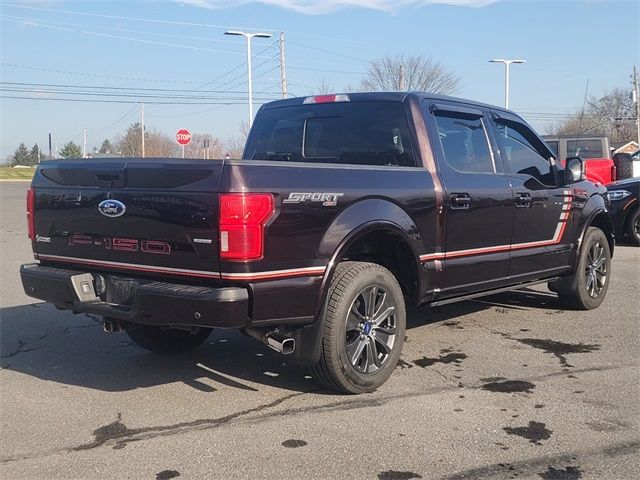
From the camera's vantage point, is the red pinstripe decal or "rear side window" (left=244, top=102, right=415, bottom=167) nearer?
the red pinstripe decal

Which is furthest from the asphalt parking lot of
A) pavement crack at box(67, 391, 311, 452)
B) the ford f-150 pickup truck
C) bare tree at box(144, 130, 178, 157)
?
bare tree at box(144, 130, 178, 157)

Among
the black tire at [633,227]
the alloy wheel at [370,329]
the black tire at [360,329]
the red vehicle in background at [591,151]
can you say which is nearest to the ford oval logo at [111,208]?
the black tire at [360,329]

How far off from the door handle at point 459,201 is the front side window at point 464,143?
0.82 feet

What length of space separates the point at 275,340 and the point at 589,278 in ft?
14.1

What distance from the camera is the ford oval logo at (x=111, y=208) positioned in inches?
150

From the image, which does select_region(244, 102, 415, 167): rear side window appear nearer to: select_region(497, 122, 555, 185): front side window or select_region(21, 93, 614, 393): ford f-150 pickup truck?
select_region(21, 93, 614, 393): ford f-150 pickup truck

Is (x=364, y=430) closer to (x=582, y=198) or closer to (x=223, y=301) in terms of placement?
(x=223, y=301)

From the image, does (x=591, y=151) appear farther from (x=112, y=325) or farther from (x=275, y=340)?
(x=112, y=325)

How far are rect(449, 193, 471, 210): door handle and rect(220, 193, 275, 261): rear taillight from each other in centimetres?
185

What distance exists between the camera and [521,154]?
5.80m

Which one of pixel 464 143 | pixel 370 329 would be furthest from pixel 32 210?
pixel 464 143

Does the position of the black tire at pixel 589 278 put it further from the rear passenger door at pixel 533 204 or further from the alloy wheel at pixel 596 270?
the rear passenger door at pixel 533 204

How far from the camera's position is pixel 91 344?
5426mm

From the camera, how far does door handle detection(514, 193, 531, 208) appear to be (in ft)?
17.8
